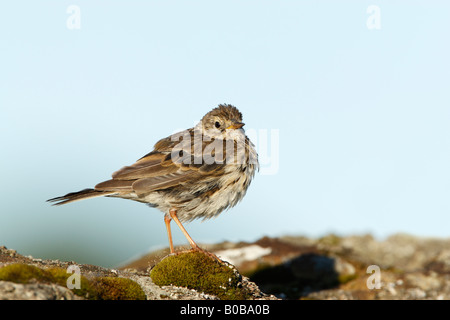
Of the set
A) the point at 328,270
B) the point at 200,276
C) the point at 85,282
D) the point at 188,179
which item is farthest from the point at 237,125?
the point at 328,270

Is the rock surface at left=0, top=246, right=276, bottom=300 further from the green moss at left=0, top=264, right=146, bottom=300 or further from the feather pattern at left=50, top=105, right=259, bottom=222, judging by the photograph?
the feather pattern at left=50, top=105, right=259, bottom=222

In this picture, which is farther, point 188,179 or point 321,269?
point 321,269

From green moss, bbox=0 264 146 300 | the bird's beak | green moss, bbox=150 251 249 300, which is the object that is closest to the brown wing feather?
the bird's beak

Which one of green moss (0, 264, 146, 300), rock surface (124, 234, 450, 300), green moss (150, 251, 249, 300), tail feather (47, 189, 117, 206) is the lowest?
rock surface (124, 234, 450, 300)

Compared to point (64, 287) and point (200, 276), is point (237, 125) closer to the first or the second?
point (200, 276)

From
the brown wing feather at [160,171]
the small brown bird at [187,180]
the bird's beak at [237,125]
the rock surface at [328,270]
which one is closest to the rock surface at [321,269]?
the rock surface at [328,270]

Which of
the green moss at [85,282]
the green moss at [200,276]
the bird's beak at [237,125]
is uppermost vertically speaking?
the bird's beak at [237,125]

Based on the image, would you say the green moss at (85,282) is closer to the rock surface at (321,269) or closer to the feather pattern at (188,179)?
the rock surface at (321,269)
